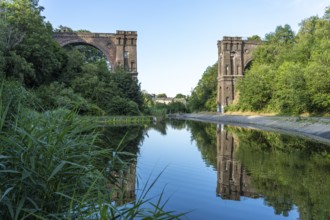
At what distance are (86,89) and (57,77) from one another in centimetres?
313

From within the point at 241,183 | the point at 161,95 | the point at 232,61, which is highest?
the point at 232,61

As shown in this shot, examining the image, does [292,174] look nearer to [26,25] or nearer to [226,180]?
[226,180]

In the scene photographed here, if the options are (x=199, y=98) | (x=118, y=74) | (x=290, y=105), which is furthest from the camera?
(x=199, y=98)

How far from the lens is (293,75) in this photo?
1175 inches

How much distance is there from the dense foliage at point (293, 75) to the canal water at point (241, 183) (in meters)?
16.3

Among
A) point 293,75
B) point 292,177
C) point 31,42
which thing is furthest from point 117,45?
point 292,177

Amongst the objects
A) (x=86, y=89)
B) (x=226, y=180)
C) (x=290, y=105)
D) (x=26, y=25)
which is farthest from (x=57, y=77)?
(x=226, y=180)

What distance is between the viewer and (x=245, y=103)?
1773 inches

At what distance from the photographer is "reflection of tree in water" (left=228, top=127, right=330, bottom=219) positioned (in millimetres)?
6168

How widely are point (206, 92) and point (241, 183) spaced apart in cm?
6083

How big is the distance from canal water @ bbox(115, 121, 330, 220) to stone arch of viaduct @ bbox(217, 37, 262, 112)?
1698 inches

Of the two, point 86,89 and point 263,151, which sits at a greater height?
point 86,89

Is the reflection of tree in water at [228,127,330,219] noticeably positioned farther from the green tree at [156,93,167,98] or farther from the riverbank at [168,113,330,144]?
the green tree at [156,93,167,98]

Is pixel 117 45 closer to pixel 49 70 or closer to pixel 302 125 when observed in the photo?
pixel 49 70
